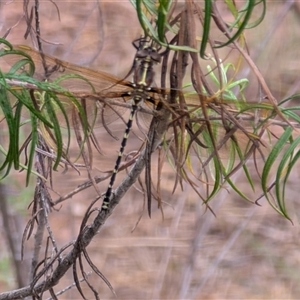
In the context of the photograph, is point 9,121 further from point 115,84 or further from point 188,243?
point 188,243

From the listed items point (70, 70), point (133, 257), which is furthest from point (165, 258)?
point (70, 70)

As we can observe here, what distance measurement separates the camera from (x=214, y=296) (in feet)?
6.34

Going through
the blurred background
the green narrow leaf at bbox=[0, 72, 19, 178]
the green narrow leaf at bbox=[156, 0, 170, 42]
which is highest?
the green narrow leaf at bbox=[156, 0, 170, 42]

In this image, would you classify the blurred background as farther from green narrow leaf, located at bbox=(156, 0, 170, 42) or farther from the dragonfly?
green narrow leaf, located at bbox=(156, 0, 170, 42)

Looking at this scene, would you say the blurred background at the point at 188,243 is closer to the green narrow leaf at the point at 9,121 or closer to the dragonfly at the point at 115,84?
the dragonfly at the point at 115,84

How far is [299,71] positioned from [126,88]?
6.32ft

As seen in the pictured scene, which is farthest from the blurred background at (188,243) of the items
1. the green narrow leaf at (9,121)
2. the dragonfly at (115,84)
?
the green narrow leaf at (9,121)

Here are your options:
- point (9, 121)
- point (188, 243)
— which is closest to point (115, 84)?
point (9, 121)

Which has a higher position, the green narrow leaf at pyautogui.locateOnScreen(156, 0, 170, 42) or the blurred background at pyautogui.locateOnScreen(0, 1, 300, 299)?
the green narrow leaf at pyautogui.locateOnScreen(156, 0, 170, 42)

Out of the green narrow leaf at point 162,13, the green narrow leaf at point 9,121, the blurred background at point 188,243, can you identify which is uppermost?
the green narrow leaf at point 162,13

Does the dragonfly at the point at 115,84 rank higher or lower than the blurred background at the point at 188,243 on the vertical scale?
higher

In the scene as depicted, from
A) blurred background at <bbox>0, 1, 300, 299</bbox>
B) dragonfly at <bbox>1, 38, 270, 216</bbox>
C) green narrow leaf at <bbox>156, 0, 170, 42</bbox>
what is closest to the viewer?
green narrow leaf at <bbox>156, 0, 170, 42</bbox>

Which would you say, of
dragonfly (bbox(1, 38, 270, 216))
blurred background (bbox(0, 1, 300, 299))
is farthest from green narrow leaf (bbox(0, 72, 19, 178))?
blurred background (bbox(0, 1, 300, 299))

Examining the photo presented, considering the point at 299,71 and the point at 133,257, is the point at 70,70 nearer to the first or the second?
the point at 133,257
